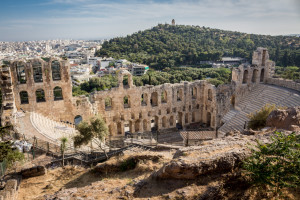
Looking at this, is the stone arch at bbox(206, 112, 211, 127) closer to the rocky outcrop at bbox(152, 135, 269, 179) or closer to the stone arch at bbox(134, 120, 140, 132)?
the stone arch at bbox(134, 120, 140, 132)

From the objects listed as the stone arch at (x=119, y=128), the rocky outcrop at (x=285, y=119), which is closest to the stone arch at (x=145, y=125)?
the stone arch at (x=119, y=128)

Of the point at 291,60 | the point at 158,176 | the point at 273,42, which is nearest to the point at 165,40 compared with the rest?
the point at 273,42

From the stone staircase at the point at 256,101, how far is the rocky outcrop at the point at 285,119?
22.5 ft

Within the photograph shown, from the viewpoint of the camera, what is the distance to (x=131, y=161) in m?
14.3

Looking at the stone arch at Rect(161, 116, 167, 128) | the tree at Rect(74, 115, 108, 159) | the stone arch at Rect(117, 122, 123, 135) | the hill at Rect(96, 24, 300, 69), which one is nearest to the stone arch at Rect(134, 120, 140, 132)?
the stone arch at Rect(117, 122, 123, 135)

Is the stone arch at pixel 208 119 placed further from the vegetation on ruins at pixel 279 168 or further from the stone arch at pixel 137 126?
the vegetation on ruins at pixel 279 168

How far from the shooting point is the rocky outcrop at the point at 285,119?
649 inches

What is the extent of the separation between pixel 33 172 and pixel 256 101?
84.1 ft

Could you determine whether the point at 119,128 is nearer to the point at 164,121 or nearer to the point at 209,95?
the point at 164,121

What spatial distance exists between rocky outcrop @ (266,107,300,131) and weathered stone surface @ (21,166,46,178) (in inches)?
652

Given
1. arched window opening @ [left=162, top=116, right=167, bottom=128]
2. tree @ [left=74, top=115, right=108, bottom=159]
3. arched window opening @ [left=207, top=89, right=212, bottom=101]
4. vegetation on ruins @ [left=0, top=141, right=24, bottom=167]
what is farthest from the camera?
arched window opening @ [left=207, top=89, right=212, bottom=101]

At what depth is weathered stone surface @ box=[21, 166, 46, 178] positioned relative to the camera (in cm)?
1343

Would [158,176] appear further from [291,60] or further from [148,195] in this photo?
[291,60]

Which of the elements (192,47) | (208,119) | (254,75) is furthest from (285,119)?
(192,47)
